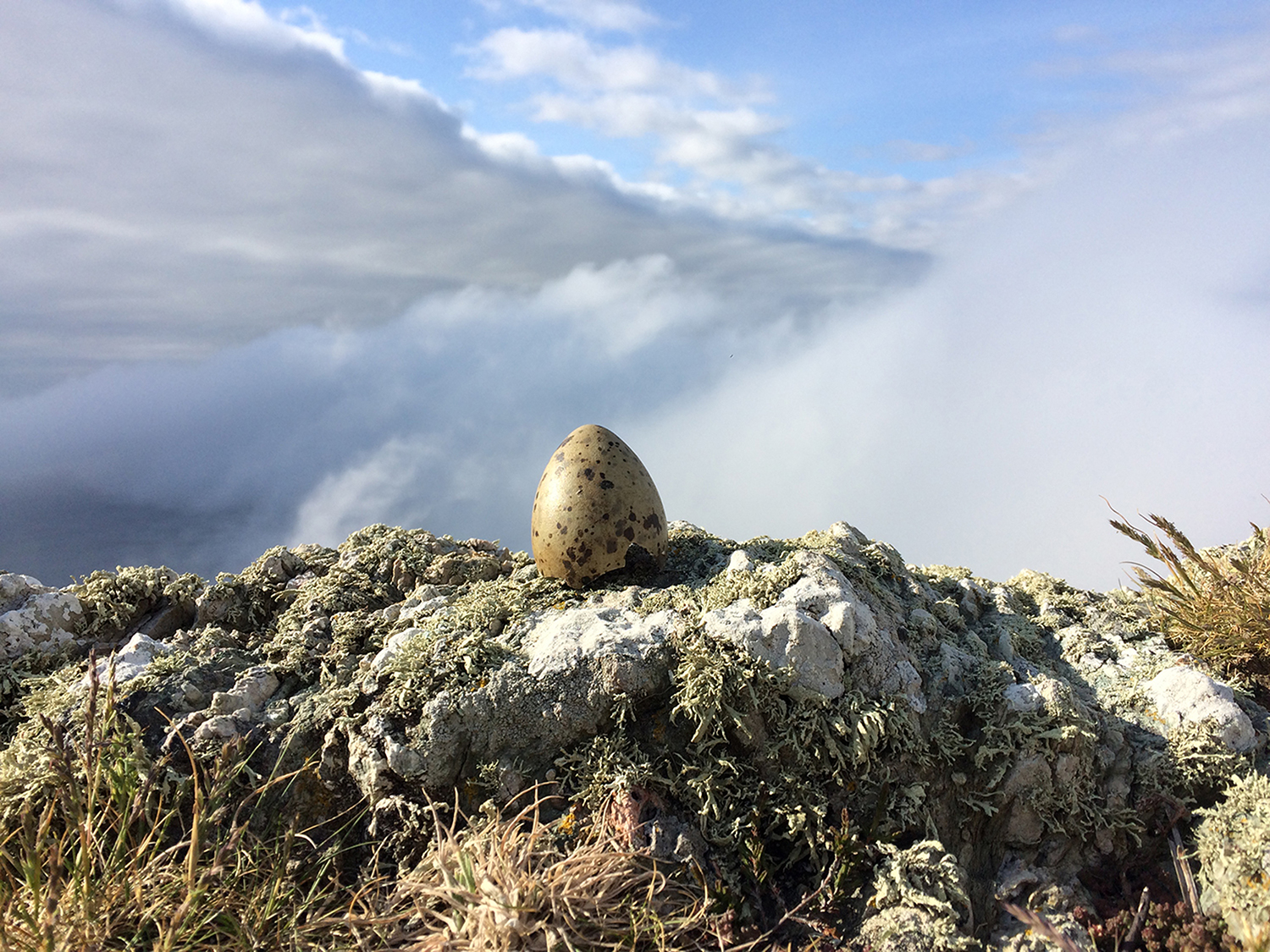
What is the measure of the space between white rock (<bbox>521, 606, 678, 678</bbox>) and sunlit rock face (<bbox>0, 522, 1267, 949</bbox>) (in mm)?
22

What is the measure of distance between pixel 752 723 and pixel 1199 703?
11.3 feet

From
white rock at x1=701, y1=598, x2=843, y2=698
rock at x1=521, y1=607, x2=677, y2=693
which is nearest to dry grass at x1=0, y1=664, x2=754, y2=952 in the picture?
rock at x1=521, y1=607, x2=677, y2=693

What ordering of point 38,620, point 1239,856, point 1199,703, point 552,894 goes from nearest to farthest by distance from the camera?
point 552,894, point 1239,856, point 1199,703, point 38,620

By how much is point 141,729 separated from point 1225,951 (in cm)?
663

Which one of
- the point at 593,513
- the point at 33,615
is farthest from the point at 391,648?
the point at 33,615

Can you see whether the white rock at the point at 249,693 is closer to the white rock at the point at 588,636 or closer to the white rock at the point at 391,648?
the white rock at the point at 391,648

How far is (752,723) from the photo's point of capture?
527 centimetres

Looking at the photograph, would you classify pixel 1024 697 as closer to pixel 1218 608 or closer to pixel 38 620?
pixel 1218 608

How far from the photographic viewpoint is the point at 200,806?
186 inches

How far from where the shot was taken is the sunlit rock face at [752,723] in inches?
200

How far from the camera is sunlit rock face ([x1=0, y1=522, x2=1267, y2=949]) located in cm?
507

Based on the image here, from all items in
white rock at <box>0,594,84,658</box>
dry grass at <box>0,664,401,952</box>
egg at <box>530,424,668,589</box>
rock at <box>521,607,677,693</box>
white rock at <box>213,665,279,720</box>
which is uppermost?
egg at <box>530,424,668,589</box>

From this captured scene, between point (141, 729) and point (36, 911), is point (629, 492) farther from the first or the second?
point (36, 911)

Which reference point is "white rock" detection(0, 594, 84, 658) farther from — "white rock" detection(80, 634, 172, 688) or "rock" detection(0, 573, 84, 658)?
"white rock" detection(80, 634, 172, 688)
